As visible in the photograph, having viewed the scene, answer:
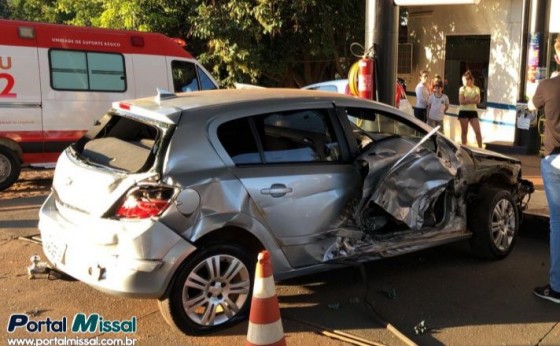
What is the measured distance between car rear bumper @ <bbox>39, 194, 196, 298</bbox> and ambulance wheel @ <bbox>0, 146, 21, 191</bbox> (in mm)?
5980

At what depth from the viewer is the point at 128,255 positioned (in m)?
3.92

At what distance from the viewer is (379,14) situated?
25.2 feet

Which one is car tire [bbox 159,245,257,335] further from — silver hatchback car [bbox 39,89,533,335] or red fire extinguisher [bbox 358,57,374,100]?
red fire extinguisher [bbox 358,57,374,100]

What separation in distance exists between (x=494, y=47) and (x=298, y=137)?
→ 9.20 metres

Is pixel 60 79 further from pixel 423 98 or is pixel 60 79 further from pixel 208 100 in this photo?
pixel 423 98

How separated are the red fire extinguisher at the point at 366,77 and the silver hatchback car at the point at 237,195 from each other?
230 cm

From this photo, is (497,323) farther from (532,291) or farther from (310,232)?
(310,232)

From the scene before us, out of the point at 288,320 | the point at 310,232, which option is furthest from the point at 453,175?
the point at 288,320

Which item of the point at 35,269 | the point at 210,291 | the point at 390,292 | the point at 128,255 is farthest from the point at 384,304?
the point at 35,269

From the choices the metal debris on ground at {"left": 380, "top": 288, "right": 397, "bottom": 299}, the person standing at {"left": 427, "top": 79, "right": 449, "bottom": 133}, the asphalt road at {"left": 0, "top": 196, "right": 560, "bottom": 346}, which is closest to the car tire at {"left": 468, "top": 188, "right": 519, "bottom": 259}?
the asphalt road at {"left": 0, "top": 196, "right": 560, "bottom": 346}

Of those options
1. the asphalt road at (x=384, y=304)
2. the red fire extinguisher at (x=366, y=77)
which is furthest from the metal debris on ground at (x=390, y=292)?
the red fire extinguisher at (x=366, y=77)

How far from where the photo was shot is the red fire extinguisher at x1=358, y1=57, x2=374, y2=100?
771 cm

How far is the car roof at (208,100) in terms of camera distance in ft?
14.4

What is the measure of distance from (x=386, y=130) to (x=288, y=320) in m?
2.02
